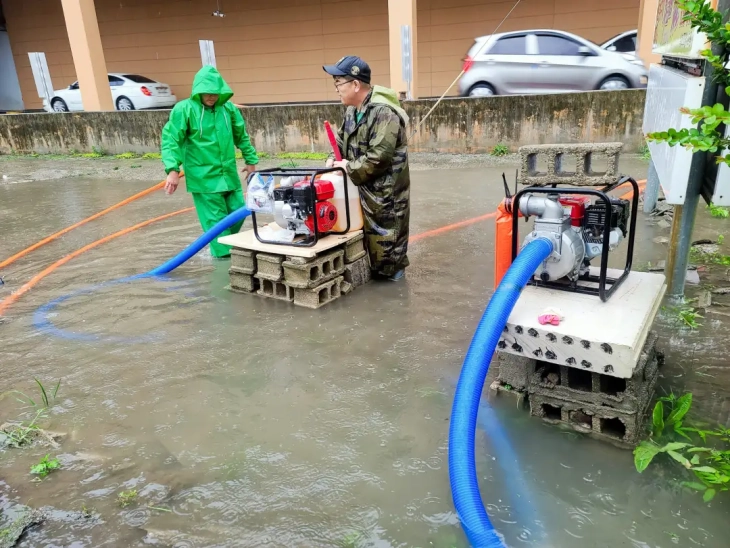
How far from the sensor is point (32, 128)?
461 inches

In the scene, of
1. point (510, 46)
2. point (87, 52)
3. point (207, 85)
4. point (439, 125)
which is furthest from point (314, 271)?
point (87, 52)

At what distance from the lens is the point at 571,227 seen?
2555 mm

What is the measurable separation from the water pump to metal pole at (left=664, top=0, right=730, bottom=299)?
26.1 inches

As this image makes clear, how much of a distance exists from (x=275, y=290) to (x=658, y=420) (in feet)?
8.50

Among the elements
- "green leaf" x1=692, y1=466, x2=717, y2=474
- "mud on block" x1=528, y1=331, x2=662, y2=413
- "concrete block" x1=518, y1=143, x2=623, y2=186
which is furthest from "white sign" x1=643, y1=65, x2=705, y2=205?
"green leaf" x1=692, y1=466, x2=717, y2=474

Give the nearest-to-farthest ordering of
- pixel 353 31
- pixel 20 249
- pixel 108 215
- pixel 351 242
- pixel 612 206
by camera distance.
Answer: pixel 612 206
pixel 351 242
pixel 20 249
pixel 108 215
pixel 353 31

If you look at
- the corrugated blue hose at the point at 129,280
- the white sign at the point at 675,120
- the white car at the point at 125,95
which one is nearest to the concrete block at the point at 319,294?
the corrugated blue hose at the point at 129,280

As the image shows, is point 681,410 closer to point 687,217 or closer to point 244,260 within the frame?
point 687,217

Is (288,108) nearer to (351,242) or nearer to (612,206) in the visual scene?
(351,242)

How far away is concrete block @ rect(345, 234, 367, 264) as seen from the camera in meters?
4.05

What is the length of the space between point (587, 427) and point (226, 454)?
1567 mm

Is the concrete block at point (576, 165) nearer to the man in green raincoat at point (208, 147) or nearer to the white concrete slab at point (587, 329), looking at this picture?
the white concrete slab at point (587, 329)

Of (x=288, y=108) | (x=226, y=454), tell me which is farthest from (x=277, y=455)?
(x=288, y=108)

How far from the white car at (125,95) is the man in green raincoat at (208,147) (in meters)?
11.6
